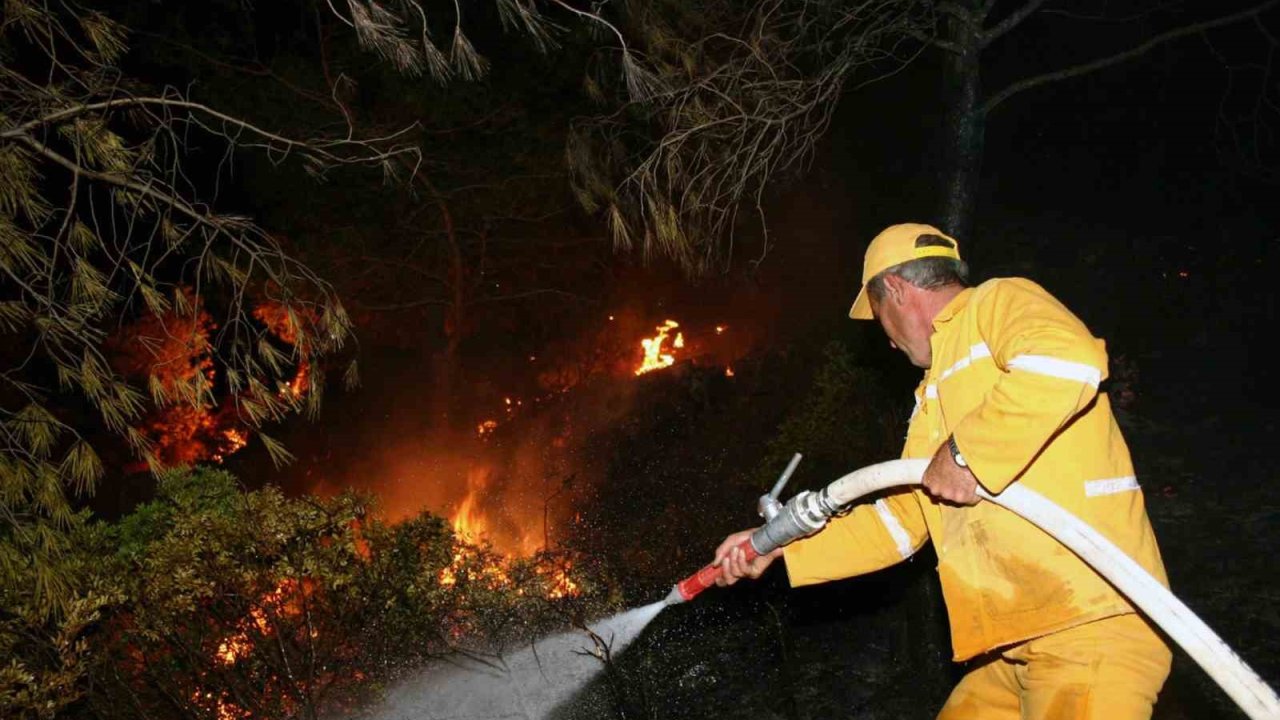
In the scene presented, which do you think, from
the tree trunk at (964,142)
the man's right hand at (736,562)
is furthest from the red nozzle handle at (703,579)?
the tree trunk at (964,142)

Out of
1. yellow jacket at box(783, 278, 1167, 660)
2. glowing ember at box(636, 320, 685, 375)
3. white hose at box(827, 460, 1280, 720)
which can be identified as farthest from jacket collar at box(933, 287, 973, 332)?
glowing ember at box(636, 320, 685, 375)

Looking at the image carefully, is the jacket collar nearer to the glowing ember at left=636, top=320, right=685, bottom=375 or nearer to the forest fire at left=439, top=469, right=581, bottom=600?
the forest fire at left=439, top=469, right=581, bottom=600

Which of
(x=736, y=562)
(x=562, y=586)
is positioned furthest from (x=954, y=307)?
(x=562, y=586)

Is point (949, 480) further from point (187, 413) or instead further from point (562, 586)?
point (187, 413)

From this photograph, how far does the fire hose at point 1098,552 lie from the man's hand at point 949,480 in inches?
3.1

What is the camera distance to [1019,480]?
2639 millimetres

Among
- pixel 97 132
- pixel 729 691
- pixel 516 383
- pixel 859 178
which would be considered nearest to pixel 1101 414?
pixel 729 691

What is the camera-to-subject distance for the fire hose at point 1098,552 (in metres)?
2.26

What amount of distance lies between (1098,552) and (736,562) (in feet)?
4.42

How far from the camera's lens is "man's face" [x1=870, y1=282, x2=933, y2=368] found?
3.02 metres

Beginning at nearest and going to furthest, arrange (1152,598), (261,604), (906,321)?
(1152,598), (906,321), (261,604)

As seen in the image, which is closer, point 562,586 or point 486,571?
point 486,571

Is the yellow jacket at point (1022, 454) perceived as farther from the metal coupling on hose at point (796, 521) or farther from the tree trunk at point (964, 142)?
the tree trunk at point (964, 142)

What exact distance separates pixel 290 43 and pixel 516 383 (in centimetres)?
610
